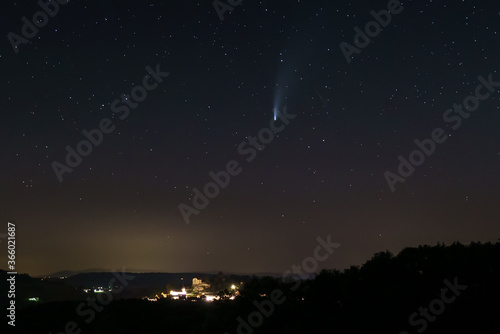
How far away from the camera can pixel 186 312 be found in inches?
1110

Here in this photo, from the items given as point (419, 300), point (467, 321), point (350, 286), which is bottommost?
point (467, 321)

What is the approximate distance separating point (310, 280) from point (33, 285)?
55.5 m

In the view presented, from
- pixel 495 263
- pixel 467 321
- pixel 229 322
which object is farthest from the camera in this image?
pixel 229 322

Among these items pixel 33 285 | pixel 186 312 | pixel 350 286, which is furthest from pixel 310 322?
pixel 33 285

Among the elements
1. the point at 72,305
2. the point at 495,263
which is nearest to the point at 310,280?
the point at 495,263

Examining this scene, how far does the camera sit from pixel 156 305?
32.0 meters

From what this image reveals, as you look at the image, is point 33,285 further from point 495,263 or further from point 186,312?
point 495,263

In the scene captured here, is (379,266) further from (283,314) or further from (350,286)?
(283,314)

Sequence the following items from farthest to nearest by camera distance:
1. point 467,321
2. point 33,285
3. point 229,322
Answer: point 33,285
point 229,322
point 467,321

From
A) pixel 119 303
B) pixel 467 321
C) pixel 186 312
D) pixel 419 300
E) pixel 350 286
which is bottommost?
pixel 467 321

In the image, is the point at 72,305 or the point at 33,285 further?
the point at 33,285

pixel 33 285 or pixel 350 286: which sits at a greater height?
pixel 33 285

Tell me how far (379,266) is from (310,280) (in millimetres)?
2829

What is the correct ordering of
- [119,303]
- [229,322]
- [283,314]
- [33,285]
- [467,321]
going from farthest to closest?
1. [33,285]
2. [119,303]
3. [229,322]
4. [283,314]
5. [467,321]
